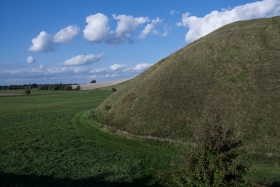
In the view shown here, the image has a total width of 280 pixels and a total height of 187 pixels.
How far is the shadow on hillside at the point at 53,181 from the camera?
1451 cm

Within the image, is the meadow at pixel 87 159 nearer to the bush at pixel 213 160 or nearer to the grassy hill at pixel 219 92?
the bush at pixel 213 160

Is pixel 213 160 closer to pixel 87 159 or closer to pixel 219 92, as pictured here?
pixel 87 159

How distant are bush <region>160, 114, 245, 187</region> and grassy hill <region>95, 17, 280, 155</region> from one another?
1016cm

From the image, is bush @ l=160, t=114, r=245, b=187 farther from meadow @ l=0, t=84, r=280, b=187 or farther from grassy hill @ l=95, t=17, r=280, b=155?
grassy hill @ l=95, t=17, r=280, b=155

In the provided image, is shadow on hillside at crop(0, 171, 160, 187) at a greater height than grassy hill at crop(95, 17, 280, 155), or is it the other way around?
grassy hill at crop(95, 17, 280, 155)

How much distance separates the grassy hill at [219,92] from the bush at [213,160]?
10.2 m

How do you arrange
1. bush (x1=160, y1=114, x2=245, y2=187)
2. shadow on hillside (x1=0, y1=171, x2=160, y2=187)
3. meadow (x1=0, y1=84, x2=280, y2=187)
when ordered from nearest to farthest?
bush (x1=160, y1=114, x2=245, y2=187) < shadow on hillside (x1=0, y1=171, x2=160, y2=187) < meadow (x1=0, y1=84, x2=280, y2=187)

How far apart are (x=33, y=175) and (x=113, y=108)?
16877mm

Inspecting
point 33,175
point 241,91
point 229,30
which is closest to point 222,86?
point 241,91

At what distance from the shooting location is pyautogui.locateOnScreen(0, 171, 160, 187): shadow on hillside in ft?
47.6

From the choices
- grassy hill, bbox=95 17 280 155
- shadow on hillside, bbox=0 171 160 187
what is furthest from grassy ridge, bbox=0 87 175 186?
grassy hill, bbox=95 17 280 155

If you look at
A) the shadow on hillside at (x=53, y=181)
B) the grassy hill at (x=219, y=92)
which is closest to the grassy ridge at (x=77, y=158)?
the shadow on hillside at (x=53, y=181)

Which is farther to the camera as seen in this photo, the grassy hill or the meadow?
the grassy hill

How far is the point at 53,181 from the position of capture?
14.9m
